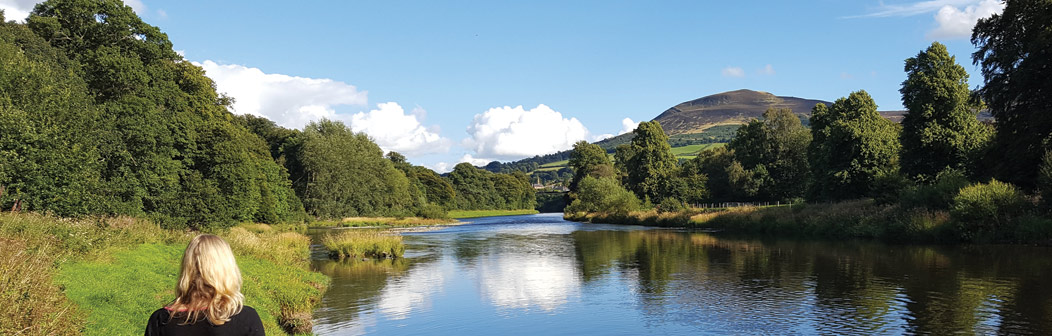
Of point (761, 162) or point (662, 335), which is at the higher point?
point (761, 162)

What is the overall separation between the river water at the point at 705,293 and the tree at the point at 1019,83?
5.95m

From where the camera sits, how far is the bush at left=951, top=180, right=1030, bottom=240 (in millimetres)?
33812

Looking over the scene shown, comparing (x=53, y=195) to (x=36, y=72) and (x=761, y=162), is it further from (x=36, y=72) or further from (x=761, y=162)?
(x=761, y=162)

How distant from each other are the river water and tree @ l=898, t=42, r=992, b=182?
13.2 metres

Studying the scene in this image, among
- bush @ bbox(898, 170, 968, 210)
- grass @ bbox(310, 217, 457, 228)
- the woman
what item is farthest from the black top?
grass @ bbox(310, 217, 457, 228)

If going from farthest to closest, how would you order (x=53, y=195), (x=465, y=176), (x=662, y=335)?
(x=465, y=176) → (x=53, y=195) → (x=662, y=335)

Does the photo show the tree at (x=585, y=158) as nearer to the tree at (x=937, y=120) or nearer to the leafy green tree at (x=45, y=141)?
the tree at (x=937, y=120)

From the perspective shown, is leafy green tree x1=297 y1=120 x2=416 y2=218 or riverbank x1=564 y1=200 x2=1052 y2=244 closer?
riverbank x1=564 y1=200 x2=1052 y2=244

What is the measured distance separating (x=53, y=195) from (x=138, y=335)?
21110mm

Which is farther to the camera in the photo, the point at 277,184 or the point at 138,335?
the point at 277,184

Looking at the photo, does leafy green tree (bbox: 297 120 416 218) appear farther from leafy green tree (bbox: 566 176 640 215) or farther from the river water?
the river water

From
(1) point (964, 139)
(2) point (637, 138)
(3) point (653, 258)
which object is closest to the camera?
(3) point (653, 258)

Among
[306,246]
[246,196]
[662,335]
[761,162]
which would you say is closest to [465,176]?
[761,162]

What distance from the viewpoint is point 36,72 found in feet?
95.6
